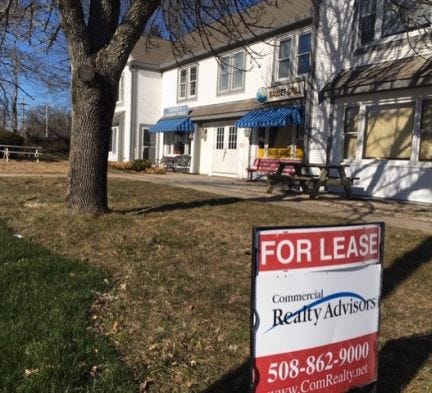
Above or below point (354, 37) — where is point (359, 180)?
below

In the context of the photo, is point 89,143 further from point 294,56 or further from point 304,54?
point 294,56

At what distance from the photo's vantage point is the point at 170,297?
179 inches

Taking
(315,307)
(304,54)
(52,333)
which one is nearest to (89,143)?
(52,333)

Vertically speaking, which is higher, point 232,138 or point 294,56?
point 294,56

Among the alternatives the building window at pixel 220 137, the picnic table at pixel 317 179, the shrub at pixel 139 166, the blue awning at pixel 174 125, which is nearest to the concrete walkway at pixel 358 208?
the picnic table at pixel 317 179

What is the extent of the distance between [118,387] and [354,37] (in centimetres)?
1260

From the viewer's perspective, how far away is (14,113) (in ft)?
128

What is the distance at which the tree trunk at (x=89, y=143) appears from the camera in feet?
24.1

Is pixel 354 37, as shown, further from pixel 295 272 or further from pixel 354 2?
pixel 295 272

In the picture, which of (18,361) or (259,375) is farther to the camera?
(18,361)

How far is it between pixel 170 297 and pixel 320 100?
35.6 ft

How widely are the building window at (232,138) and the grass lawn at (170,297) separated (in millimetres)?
11757

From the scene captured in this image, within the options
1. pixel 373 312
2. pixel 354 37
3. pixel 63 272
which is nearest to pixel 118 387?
pixel 373 312

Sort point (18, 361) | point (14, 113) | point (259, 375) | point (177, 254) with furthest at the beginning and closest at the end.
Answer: point (14, 113) < point (177, 254) < point (18, 361) < point (259, 375)
